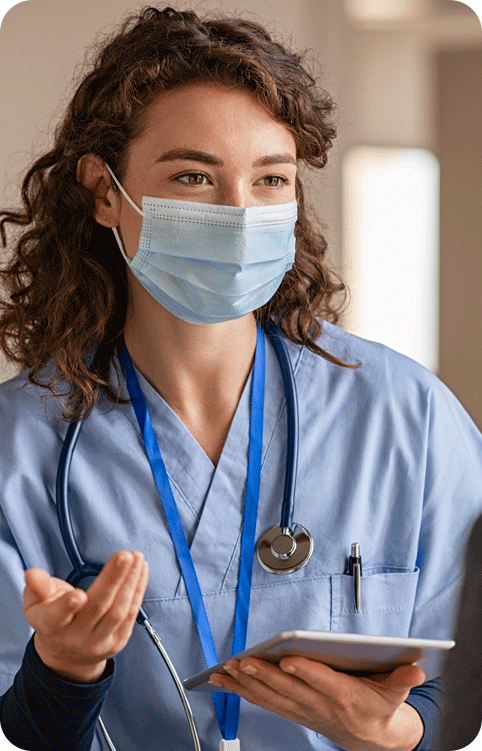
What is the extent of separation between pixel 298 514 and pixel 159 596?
0.77 feet

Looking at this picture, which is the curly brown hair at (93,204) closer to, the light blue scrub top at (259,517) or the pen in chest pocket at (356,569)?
the light blue scrub top at (259,517)

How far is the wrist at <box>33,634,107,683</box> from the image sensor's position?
3.11ft

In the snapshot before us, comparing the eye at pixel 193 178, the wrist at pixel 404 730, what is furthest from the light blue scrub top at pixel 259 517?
the eye at pixel 193 178

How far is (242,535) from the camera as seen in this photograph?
1.14 m

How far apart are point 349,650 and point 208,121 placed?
2.44ft

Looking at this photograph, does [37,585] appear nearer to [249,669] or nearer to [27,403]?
[249,669]

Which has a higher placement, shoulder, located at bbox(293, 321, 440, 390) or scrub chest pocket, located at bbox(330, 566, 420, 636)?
shoulder, located at bbox(293, 321, 440, 390)

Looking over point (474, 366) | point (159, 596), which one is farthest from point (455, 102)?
point (159, 596)

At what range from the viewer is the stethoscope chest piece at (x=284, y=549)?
1120 mm

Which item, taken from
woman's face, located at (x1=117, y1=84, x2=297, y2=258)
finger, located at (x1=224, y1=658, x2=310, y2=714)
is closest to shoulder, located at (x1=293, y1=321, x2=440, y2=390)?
woman's face, located at (x1=117, y1=84, x2=297, y2=258)

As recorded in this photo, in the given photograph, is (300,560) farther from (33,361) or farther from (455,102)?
(455,102)

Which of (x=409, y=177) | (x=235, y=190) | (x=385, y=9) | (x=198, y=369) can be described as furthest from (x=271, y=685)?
(x=385, y=9)

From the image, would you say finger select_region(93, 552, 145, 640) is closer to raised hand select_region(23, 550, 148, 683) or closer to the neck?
Result: raised hand select_region(23, 550, 148, 683)

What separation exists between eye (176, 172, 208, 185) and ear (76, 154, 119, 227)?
155 mm
